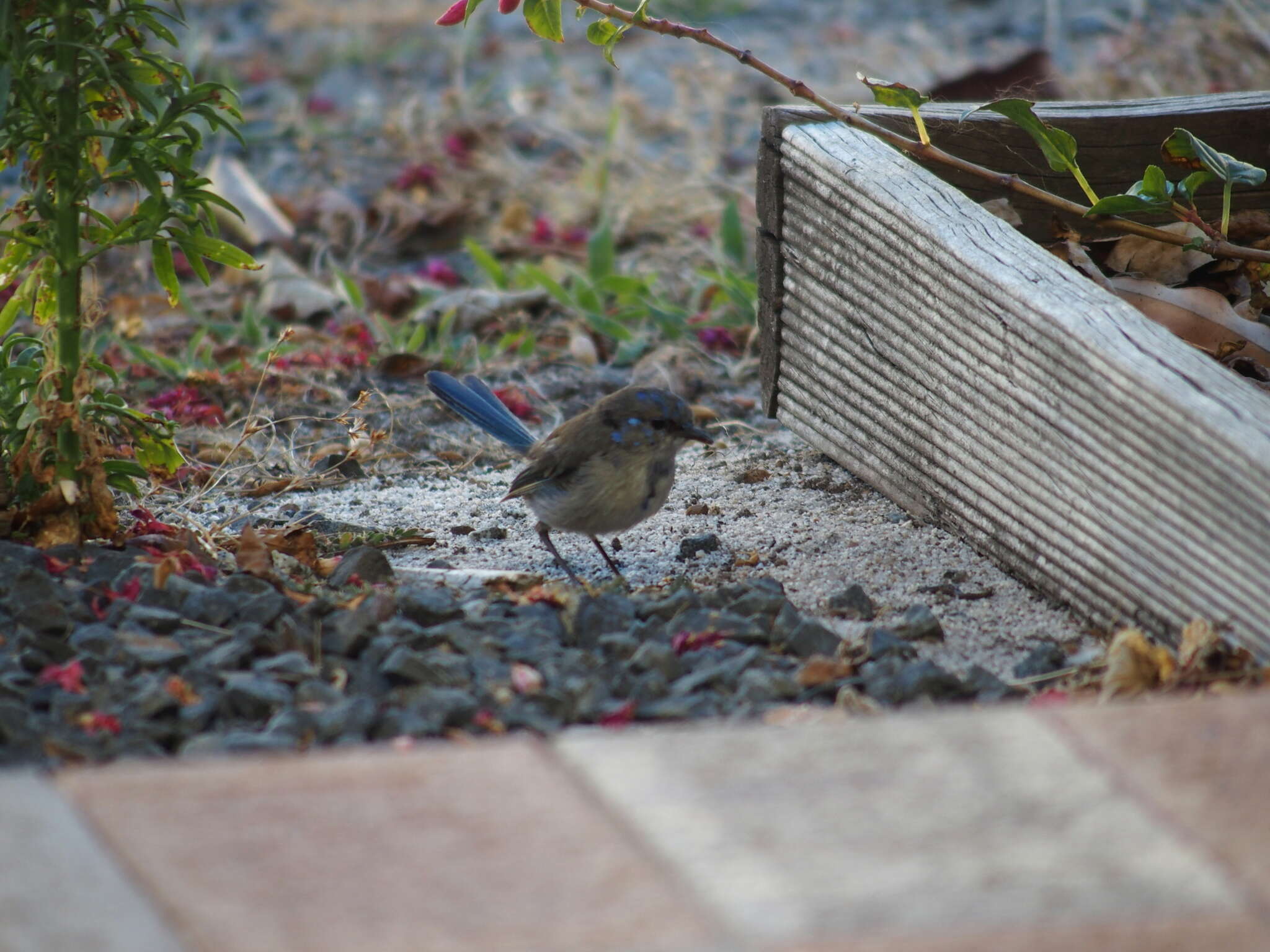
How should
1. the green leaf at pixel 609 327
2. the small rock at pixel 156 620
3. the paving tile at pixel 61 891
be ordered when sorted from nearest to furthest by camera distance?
the paving tile at pixel 61 891, the small rock at pixel 156 620, the green leaf at pixel 609 327

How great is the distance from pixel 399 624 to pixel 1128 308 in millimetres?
1600

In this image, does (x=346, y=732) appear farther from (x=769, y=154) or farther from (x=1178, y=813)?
(x=769, y=154)

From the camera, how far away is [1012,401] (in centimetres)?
321

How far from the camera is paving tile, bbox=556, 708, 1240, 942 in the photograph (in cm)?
159

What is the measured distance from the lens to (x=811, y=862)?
1.67 m

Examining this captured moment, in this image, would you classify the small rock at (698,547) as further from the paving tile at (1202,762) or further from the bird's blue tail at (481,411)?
the paving tile at (1202,762)

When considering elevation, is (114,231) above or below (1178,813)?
above

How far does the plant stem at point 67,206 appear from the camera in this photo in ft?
9.93

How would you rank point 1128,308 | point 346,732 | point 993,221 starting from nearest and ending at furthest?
point 346,732
point 1128,308
point 993,221

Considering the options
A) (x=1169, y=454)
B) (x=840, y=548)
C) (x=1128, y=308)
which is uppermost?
(x=1128, y=308)

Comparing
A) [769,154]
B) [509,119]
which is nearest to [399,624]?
[769,154]

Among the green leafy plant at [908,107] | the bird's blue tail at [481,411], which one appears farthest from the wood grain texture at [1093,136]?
the bird's blue tail at [481,411]

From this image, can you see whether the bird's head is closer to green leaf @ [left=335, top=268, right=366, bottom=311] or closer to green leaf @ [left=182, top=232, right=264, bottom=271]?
green leaf @ [left=182, top=232, right=264, bottom=271]

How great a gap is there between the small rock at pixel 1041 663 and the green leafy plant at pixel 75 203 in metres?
1.87
